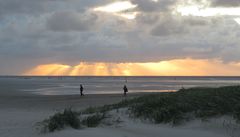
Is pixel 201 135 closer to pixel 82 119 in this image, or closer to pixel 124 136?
pixel 124 136

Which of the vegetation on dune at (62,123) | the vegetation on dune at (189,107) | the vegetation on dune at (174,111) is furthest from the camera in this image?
the vegetation on dune at (189,107)

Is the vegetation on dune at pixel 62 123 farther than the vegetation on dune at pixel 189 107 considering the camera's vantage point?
No

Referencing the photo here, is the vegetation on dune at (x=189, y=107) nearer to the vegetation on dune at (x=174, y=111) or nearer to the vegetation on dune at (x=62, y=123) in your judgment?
the vegetation on dune at (x=174, y=111)

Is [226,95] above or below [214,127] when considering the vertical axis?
above

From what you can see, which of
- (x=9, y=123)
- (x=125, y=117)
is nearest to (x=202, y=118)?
(x=125, y=117)

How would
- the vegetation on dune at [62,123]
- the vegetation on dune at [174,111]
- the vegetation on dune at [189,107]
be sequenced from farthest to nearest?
the vegetation on dune at [189,107], the vegetation on dune at [174,111], the vegetation on dune at [62,123]

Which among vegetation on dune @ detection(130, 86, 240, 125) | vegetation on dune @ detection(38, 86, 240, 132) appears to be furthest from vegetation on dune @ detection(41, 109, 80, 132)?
vegetation on dune @ detection(130, 86, 240, 125)

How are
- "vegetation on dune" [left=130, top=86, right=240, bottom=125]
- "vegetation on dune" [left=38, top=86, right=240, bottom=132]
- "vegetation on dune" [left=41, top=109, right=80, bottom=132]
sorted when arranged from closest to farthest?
"vegetation on dune" [left=41, top=109, right=80, bottom=132] < "vegetation on dune" [left=38, top=86, right=240, bottom=132] < "vegetation on dune" [left=130, top=86, right=240, bottom=125]

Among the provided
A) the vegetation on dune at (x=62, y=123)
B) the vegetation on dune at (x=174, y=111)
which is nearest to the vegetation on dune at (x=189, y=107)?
the vegetation on dune at (x=174, y=111)

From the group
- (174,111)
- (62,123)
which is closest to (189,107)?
(174,111)

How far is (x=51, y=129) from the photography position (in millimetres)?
11570

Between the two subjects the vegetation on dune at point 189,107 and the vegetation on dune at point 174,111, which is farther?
the vegetation on dune at point 189,107

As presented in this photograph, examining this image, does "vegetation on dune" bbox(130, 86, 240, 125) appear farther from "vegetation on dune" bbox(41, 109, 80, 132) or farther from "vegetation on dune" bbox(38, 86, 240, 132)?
"vegetation on dune" bbox(41, 109, 80, 132)

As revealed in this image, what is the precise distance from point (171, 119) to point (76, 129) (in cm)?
319
